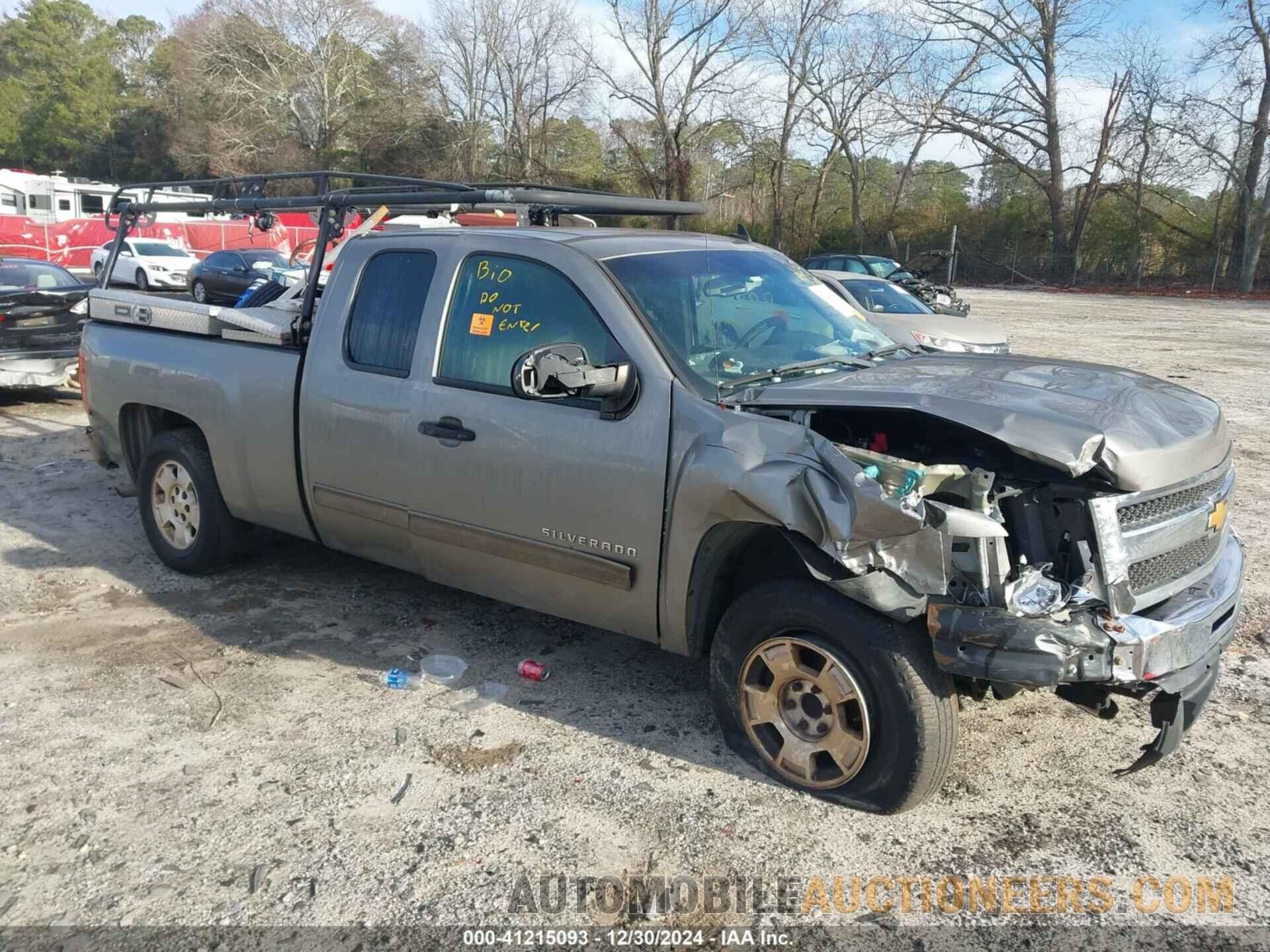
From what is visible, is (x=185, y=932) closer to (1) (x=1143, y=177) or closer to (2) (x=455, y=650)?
(2) (x=455, y=650)

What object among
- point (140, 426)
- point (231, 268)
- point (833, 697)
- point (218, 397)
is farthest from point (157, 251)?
point (833, 697)

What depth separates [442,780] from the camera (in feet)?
11.7

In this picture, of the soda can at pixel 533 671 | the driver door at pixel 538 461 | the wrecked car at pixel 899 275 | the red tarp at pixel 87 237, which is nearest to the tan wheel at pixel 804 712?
the driver door at pixel 538 461

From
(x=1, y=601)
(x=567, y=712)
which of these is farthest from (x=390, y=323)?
(x=1, y=601)

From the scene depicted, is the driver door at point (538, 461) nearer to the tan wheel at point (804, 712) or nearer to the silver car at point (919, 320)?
the tan wheel at point (804, 712)

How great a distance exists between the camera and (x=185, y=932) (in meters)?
2.80

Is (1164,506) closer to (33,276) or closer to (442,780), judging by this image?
(442,780)

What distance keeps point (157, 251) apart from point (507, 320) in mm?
26539

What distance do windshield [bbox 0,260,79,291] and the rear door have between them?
8476 mm

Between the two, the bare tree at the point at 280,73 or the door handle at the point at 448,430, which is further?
the bare tree at the point at 280,73

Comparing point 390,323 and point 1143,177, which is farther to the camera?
point 1143,177

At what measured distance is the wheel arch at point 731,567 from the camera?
132 inches

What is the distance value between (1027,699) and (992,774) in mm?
688

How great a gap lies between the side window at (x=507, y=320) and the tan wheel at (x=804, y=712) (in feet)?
4.24
